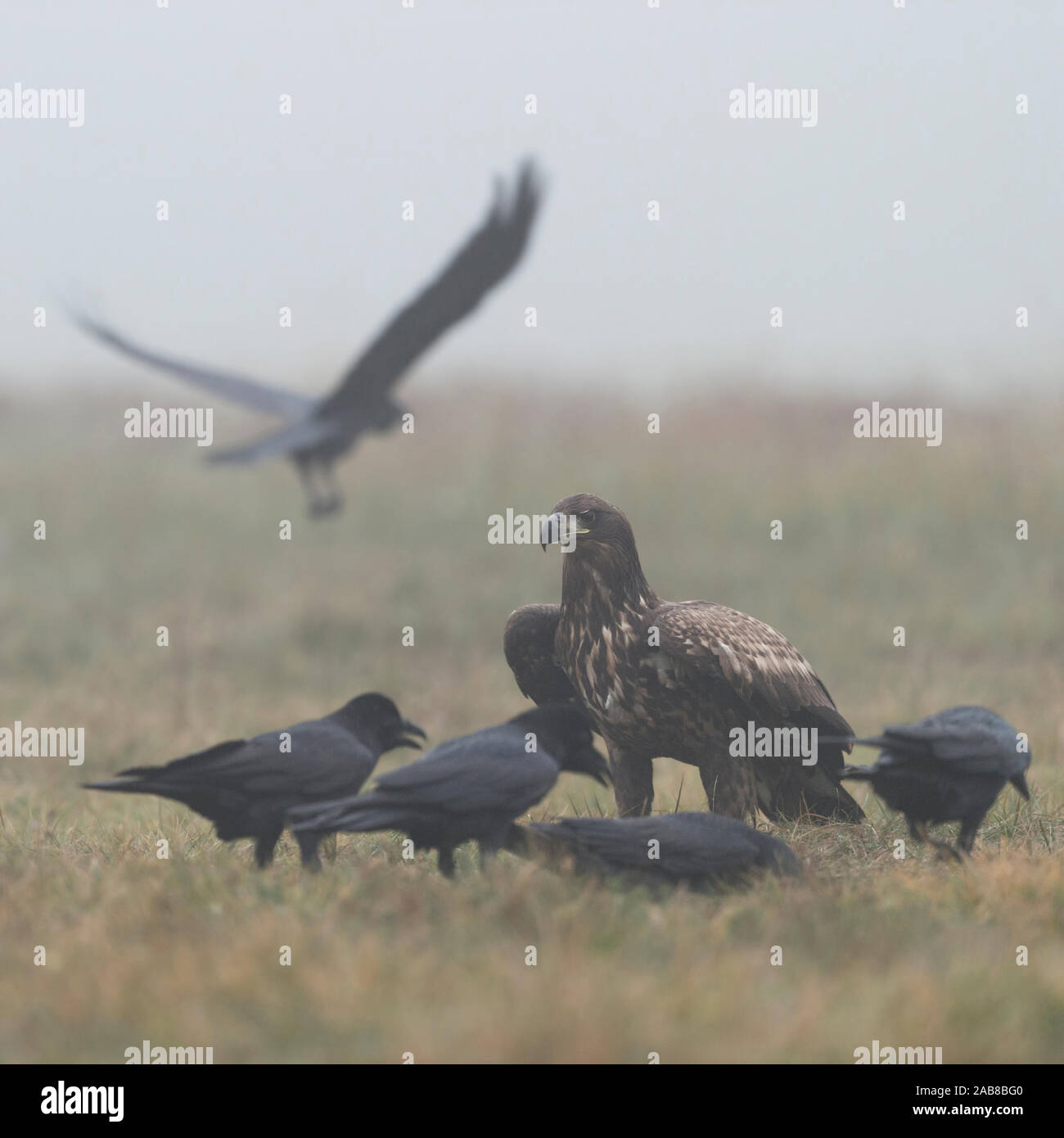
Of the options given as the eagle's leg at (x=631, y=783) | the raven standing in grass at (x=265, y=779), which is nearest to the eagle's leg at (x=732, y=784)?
the eagle's leg at (x=631, y=783)

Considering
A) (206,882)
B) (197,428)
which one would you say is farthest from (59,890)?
(197,428)

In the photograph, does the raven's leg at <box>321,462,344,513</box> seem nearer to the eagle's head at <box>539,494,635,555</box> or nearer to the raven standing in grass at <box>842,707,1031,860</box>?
the eagle's head at <box>539,494,635,555</box>

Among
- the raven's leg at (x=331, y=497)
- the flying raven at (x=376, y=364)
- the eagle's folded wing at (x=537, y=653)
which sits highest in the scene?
the flying raven at (x=376, y=364)

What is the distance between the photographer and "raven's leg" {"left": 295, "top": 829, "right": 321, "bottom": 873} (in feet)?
16.5

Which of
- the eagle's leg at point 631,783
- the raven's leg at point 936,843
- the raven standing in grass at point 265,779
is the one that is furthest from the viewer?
the eagle's leg at point 631,783

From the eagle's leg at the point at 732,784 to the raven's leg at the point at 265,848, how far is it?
1.75 meters

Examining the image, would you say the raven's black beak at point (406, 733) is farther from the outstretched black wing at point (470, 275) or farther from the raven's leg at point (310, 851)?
the outstretched black wing at point (470, 275)

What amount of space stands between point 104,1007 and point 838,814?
3.25 metres

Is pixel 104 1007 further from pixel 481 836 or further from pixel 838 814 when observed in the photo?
pixel 838 814

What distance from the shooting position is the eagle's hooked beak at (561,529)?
18.5ft

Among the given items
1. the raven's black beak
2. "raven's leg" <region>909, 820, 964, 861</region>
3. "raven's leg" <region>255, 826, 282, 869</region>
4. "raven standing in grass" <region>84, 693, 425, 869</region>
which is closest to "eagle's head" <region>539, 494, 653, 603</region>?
the raven's black beak

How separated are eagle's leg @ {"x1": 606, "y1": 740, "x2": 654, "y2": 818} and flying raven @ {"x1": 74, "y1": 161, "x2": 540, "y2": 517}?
5.13ft

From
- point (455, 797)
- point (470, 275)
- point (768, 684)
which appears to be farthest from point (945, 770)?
point (470, 275)

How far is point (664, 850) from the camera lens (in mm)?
4938
